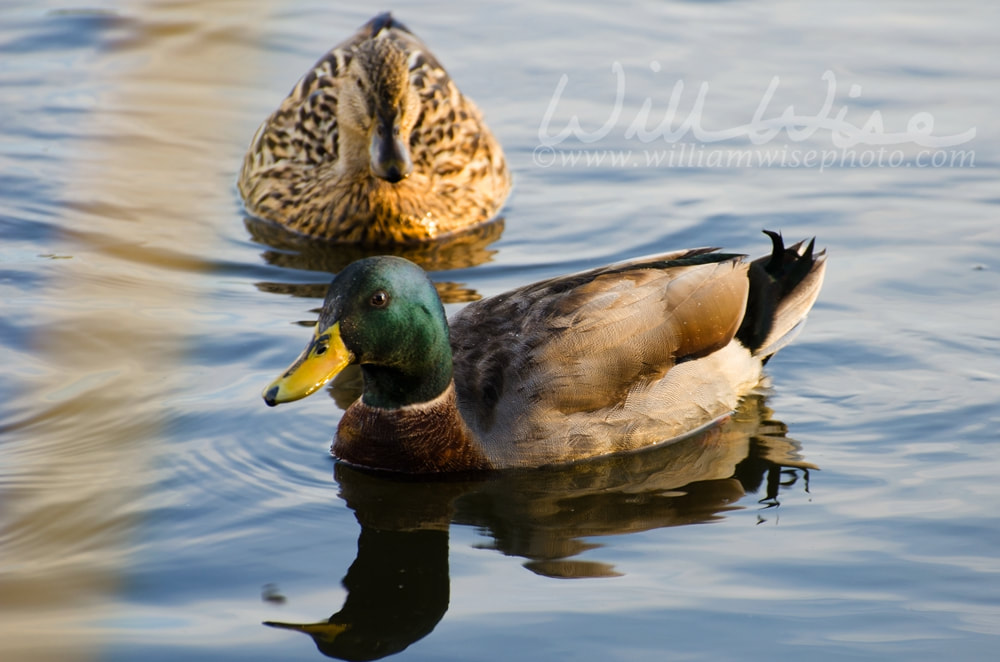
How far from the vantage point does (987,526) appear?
6141 mm

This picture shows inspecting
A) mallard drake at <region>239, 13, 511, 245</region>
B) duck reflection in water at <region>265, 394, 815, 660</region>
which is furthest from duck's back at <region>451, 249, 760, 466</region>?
mallard drake at <region>239, 13, 511, 245</region>

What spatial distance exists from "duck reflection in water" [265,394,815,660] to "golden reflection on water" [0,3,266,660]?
0.90 m

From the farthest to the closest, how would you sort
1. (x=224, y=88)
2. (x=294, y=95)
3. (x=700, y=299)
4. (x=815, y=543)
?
(x=224, y=88) < (x=294, y=95) < (x=700, y=299) < (x=815, y=543)

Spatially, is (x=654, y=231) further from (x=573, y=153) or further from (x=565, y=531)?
(x=565, y=531)

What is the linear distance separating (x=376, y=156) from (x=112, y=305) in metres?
1.79

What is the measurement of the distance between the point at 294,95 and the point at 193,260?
1.83 metres

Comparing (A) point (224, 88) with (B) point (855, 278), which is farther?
(A) point (224, 88)

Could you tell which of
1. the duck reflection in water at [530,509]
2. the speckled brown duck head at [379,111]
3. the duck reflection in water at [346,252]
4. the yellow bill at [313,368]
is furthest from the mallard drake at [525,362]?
the speckled brown duck head at [379,111]

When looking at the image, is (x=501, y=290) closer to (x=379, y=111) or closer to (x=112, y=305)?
(x=379, y=111)

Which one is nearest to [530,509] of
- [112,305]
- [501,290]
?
[501,290]

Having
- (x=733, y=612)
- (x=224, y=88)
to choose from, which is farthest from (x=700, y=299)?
(x=224, y=88)

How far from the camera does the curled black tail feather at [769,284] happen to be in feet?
24.6

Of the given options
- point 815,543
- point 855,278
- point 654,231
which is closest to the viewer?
point 815,543

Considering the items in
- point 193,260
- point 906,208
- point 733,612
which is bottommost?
point 733,612
